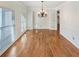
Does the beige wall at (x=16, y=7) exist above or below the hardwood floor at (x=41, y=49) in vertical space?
above

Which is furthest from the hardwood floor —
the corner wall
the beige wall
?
the beige wall

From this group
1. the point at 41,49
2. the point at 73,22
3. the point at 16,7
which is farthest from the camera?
the point at 16,7

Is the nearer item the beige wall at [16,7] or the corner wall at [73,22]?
the beige wall at [16,7]

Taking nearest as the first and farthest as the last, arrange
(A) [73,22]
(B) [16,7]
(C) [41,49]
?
1. (C) [41,49]
2. (A) [73,22]
3. (B) [16,7]

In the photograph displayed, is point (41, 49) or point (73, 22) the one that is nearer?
point (41, 49)

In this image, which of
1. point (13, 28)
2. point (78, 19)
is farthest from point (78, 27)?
point (13, 28)

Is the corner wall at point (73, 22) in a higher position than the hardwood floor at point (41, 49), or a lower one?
higher

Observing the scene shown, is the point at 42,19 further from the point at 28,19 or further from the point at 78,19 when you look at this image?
the point at 78,19

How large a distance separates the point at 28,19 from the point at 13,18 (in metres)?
5.01

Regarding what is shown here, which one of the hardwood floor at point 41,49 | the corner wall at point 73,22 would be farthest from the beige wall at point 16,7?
the corner wall at point 73,22

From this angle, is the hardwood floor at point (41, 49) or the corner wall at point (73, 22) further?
the corner wall at point (73, 22)

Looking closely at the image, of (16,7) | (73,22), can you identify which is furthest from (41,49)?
(16,7)

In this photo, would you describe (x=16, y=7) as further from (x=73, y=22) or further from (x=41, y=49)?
(x=73, y=22)

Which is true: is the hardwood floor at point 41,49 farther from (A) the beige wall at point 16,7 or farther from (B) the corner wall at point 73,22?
(A) the beige wall at point 16,7
